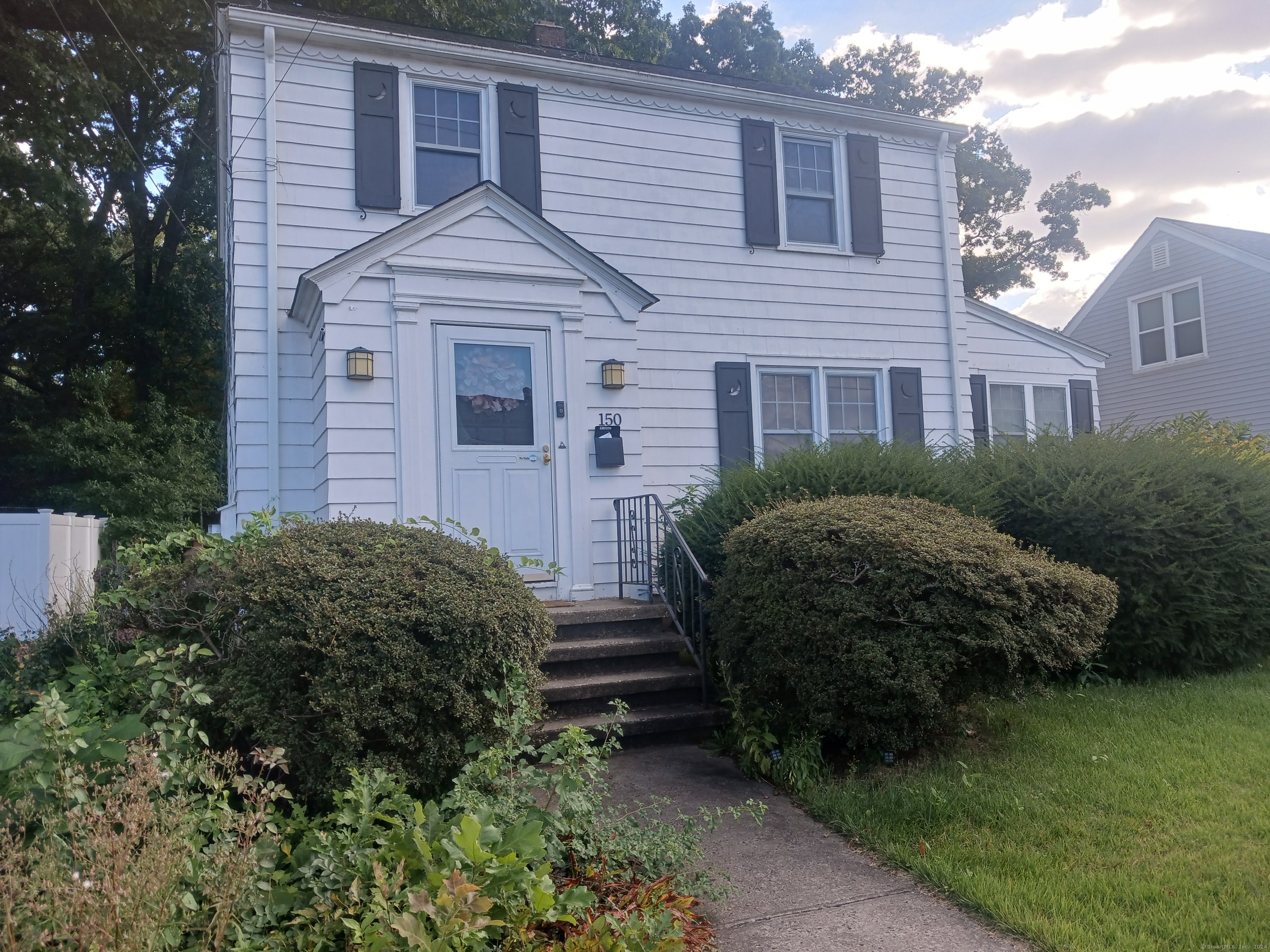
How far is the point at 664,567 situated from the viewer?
621 centimetres

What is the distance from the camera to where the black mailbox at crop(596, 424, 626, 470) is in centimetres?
700

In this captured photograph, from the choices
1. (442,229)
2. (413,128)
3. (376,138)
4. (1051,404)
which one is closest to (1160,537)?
(1051,404)

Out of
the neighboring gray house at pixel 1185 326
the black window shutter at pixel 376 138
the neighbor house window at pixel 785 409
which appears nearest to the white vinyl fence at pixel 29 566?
the black window shutter at pixel 376 138

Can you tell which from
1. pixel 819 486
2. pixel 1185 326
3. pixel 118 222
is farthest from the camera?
pixel 118 222

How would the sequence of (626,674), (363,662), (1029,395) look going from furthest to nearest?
1. (1029,395)
2. (626,674)
3. (363,662)

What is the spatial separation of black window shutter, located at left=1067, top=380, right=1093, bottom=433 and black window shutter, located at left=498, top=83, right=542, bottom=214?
743 cm

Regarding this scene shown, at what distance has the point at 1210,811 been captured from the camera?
12.5 ft

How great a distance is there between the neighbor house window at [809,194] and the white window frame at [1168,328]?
12.1 m

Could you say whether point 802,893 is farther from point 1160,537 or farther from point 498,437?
point 1160,537

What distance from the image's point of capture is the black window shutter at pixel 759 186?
9.03 m

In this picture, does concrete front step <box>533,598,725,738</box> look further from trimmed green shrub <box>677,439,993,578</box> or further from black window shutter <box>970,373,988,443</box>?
black window shutter <box>970,373,988,443</box>

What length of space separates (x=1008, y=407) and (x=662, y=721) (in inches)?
310

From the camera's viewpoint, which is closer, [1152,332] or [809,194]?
[809,194]

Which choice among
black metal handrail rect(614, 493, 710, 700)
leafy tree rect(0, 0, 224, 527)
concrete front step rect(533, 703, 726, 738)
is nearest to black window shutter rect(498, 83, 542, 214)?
black metal handrail rect(614, 493, 710, 700)
